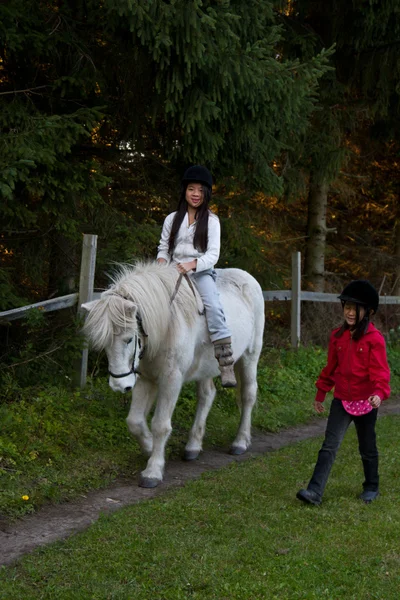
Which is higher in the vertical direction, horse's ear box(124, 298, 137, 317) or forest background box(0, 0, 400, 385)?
forest background box(0, 0, 400, 385)

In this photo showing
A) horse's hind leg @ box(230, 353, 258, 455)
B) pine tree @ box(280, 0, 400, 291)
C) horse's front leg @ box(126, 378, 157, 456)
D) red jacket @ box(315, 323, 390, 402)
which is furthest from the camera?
pine tree @ box(280, 0, 400, 291)


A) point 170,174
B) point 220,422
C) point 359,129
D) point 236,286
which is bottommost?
point 220,422

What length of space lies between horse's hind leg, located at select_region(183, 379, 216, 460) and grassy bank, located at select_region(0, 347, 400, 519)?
21 cm

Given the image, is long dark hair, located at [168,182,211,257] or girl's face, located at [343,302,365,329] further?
long dark hair, located at [168,182,211,257]

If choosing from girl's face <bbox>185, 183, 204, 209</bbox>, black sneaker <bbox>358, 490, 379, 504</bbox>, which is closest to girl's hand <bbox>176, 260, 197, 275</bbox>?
girl's face <bbox>185, 183, 204, 209</bbox>

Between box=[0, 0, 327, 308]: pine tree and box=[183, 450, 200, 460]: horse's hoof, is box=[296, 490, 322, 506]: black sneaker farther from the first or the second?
box=[0, 0, 327, 308]: pine tree

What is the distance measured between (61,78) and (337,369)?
4.07 m

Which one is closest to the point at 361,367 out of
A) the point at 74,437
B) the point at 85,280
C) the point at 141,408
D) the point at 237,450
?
the point at 141,408

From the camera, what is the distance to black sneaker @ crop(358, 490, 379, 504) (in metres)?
5.19

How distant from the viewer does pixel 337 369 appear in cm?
533

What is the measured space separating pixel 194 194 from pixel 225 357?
4.82ft

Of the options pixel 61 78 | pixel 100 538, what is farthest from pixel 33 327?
pixel 100 538

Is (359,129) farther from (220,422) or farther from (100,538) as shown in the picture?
(100,538)

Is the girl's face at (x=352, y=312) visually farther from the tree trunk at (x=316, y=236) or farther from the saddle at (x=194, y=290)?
the tree trunk at (x=316, y=236)
